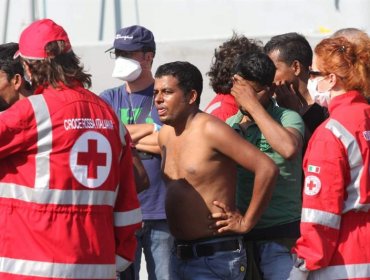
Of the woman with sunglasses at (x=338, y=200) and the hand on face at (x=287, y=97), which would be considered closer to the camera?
the woman with sunglasses at (x=338, y=200)

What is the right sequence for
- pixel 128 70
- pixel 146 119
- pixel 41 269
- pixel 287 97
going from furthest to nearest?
pixel 128 70, pixel 146 119, pixel 287 97, pixel 41 269

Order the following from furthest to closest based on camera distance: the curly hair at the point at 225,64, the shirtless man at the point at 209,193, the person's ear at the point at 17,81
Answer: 1. the curly hair at the point at 225,64
2. the person's ear at the point at 17,81
3. the shirtless man at the point at 209,193

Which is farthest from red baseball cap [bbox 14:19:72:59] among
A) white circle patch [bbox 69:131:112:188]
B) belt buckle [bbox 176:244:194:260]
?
belt buckle [bbox 176:244:194:260]

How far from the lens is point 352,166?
4.49 metres

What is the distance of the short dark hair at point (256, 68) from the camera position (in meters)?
5.27

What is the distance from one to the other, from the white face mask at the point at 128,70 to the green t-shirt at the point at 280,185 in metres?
1.04

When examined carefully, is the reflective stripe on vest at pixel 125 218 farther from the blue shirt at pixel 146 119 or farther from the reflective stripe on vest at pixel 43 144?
the blue shirt at pixel 146 119

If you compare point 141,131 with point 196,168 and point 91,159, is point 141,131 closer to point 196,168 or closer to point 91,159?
point 196,168

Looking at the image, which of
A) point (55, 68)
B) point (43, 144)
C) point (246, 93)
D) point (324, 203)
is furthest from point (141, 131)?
point (324, 203)

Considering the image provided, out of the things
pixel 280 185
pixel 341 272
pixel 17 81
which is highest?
pixel 17 81

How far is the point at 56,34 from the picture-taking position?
14.8 ft

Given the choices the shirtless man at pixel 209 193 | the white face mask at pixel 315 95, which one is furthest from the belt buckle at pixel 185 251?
the white face mask at pixel 315 95

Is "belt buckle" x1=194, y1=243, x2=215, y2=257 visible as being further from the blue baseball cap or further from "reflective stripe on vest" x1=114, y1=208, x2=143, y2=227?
the blue baseball cap

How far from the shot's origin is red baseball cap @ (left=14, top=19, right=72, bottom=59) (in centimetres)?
446
